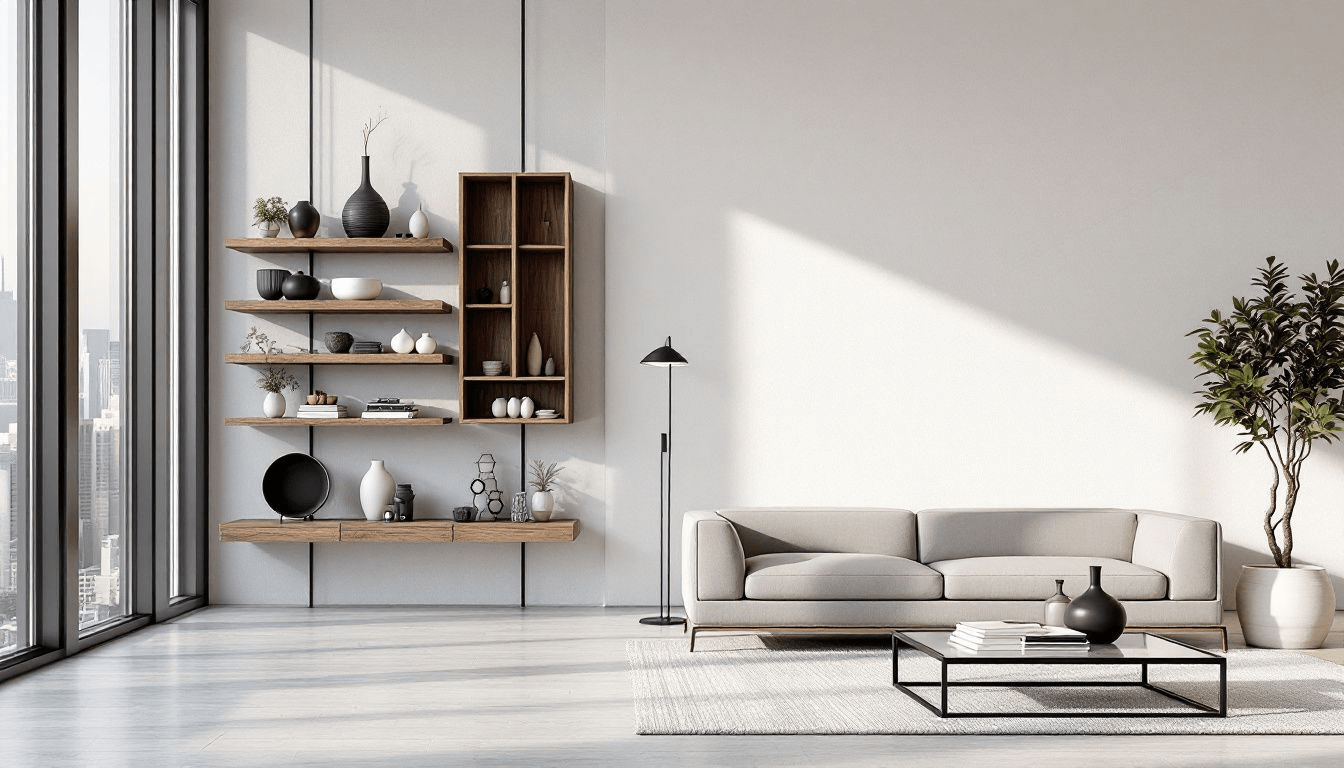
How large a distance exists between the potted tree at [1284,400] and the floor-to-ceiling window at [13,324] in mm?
5396

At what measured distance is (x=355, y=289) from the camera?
6.47 metres

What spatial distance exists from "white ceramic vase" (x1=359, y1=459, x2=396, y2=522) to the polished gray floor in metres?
0.83

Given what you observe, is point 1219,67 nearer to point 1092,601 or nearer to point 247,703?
point 1092,601

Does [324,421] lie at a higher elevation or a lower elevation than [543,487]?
higher

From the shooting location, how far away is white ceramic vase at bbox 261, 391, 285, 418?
257 inches

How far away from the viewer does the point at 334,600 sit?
6727 millimetres

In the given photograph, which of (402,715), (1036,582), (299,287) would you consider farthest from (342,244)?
(1036,582)

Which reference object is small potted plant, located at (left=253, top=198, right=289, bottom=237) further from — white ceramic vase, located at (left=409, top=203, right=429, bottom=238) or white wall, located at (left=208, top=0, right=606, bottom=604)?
white ceramic vase, located at (left=409, top=203, right=429, bottom=238)

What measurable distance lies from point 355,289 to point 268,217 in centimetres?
65

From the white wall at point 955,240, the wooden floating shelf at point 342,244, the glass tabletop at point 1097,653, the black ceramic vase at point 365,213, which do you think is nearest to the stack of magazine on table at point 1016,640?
the glass tabletop at point 1097,653

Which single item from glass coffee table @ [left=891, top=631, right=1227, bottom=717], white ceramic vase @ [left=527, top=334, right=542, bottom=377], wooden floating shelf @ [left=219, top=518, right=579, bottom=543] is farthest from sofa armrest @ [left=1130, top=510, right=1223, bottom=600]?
white ceramic vase @ [left=527, top=334, right=542, bottom=377]

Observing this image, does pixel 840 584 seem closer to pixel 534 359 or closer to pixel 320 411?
pixel 534 359

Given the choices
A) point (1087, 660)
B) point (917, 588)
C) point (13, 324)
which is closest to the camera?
point (1087, 660)

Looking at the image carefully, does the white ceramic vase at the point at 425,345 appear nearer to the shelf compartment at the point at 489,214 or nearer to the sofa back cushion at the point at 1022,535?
the shelf compartment at the point at 489,214
